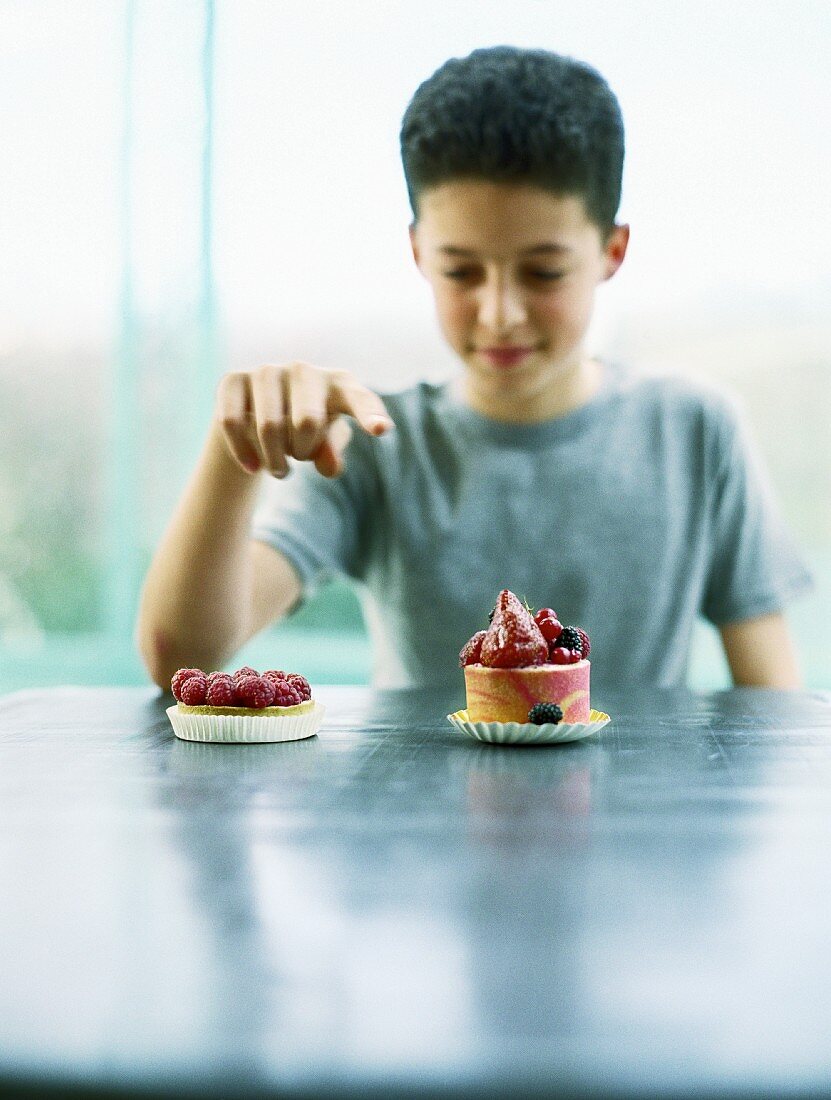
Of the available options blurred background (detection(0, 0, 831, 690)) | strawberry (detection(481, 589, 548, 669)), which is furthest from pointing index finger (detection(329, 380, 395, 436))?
blurred background (detection(0, 0, 831, 690))

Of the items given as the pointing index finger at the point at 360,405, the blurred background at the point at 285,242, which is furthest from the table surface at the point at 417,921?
the blurred background at the point at 285,242

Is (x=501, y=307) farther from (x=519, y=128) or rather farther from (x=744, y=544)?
(x=744, y=544)

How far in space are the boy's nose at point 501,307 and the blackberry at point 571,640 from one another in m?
0.59

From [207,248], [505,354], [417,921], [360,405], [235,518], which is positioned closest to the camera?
[417,921]

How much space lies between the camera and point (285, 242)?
4.48 meters

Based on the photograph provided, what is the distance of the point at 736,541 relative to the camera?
212 centimetres

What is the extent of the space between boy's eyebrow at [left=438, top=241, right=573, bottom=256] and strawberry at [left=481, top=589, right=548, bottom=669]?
68 centimetres

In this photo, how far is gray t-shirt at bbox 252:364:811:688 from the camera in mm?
2088

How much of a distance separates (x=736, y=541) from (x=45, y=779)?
1.36 m

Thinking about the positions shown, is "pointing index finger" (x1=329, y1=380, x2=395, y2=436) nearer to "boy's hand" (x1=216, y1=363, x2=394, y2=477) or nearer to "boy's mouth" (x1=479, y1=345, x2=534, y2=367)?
"boy's hand" (x1=216, y1=363, x2=394, y2=477)

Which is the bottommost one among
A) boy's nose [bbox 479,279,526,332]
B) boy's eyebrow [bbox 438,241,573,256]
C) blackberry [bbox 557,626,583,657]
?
blackberry [bbox 557,626,583,657]

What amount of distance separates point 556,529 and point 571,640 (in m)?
0.80

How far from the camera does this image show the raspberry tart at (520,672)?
1.27 meters

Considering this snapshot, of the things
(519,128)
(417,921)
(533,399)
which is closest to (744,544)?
(533,399)
